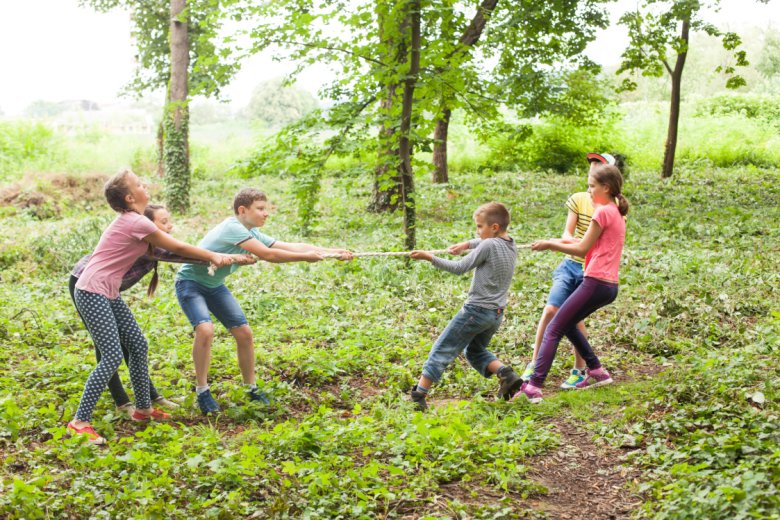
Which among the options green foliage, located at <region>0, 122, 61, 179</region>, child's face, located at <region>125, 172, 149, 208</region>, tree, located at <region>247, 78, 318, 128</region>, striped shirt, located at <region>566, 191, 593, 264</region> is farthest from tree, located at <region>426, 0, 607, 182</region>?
tree, located at <region>247, 78, 318, 128</region>

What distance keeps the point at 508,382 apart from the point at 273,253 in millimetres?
2226

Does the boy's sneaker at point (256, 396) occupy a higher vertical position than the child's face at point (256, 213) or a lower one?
lower

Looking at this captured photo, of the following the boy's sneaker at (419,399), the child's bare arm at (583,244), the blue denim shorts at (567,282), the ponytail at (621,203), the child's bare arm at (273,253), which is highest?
the ponytail at (621,203)

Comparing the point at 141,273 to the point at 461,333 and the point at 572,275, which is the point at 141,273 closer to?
the point at 461,333

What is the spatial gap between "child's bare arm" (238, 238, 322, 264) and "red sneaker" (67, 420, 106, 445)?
69.9 inches

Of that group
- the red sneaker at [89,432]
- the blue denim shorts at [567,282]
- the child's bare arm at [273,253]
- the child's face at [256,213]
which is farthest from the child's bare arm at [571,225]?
the red sneaker at [89,432]

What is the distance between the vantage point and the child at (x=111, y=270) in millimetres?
5145

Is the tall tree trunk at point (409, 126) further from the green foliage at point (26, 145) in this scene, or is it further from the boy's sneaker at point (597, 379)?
the green foliage at point (26, 145)

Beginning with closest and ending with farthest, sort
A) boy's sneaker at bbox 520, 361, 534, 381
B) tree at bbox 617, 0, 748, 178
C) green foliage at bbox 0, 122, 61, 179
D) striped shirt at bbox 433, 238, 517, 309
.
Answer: striped shirt at bbox 433, 238, 517, 309
boy's sneaker at bbox 520, 361, 534, 381
tree at bbox 617, 0, 748, 178
green foliage at bbox 0, 122, 61, 179

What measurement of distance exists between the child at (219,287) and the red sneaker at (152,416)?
29 centimetres

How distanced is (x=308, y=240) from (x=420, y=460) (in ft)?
29.9

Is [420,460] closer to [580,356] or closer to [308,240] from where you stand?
[580,356]

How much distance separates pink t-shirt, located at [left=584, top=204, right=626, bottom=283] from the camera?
18.2 feet

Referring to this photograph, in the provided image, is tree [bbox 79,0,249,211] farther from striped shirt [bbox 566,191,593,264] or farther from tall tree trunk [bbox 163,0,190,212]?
striped shirt [bbox 566,191,593,264]
